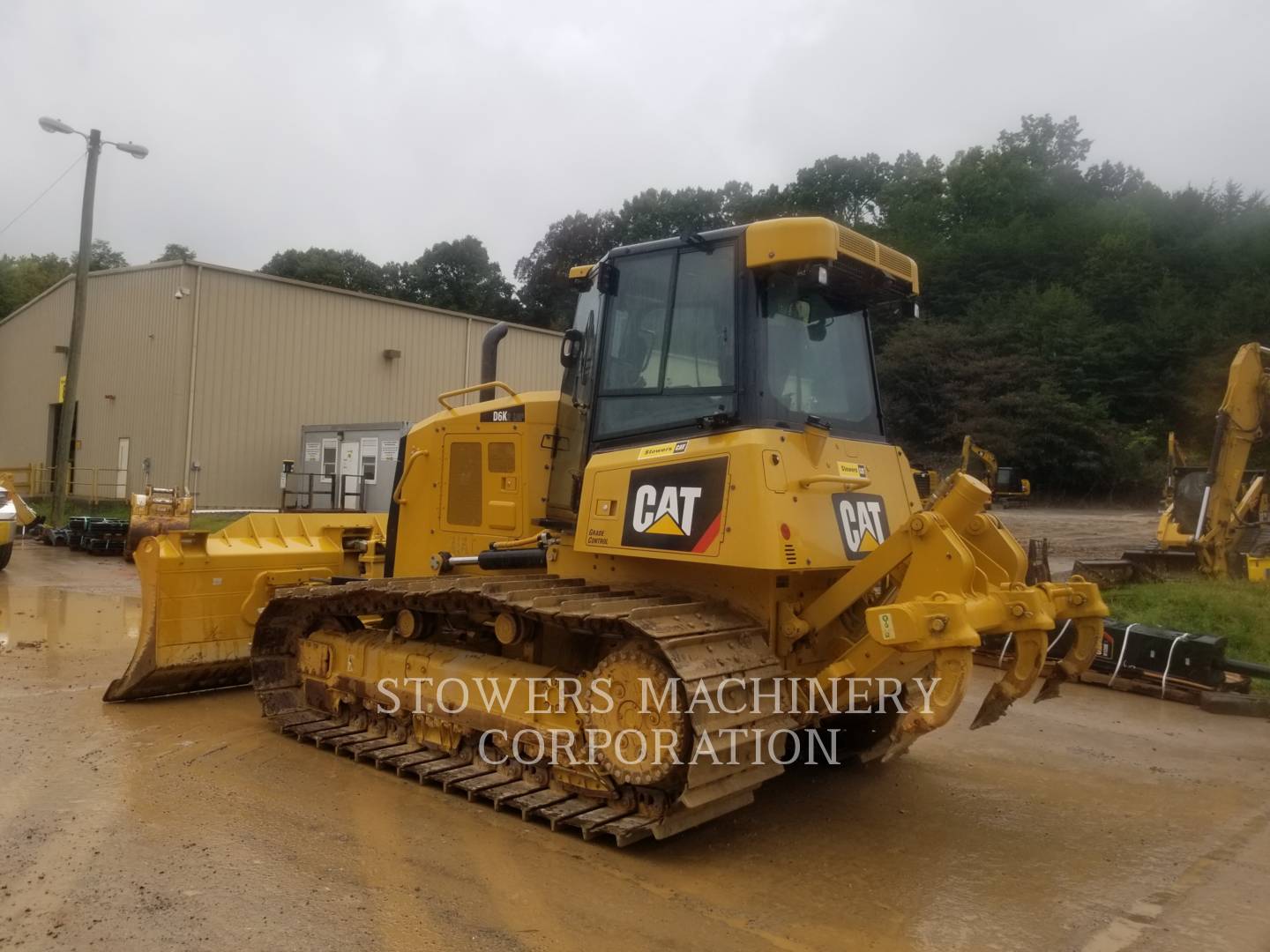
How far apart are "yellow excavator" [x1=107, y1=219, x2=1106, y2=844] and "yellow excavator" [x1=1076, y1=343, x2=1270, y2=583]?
895 centimetres

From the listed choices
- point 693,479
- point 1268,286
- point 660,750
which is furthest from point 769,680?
point 1268,286

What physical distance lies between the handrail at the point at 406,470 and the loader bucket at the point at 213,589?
0.75 meters

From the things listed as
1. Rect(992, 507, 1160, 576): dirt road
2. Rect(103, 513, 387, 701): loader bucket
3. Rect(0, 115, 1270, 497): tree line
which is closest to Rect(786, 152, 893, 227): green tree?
Rect(0, 115, 1270, 497): tree line

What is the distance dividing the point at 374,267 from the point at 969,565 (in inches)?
2407

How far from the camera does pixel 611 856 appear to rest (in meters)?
4.54

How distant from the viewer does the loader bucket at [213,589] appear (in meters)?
7.05

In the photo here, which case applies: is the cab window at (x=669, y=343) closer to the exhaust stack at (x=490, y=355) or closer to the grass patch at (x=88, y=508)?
the exhaust stack at (x=490, y=355)

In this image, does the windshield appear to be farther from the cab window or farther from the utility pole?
the utility pole

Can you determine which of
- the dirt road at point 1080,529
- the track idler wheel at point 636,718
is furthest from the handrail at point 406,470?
the dirt road at point 1080,529

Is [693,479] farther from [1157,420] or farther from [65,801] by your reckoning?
[1157,420]

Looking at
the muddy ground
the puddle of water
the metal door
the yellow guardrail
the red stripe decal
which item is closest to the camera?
the muddy ground

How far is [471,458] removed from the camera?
6387 millimetres

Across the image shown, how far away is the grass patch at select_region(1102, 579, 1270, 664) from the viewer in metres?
9.51

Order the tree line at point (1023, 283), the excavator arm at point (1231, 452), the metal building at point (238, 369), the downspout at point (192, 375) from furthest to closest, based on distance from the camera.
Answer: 1. the tree line at point (1023, 283)
2. the metal building at point (238, 369)
3. the downspout at point (192, 375)
4. the excavator arm at point (1231, 452)
